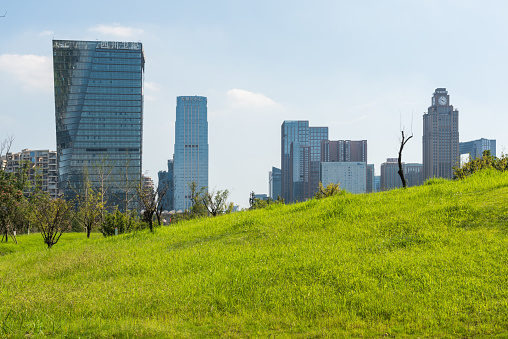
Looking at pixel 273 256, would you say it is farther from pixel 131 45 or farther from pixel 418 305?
pixel 131 45

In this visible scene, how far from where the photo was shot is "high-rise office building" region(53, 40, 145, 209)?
14300 cm

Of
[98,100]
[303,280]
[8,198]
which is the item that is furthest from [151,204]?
[98,100]

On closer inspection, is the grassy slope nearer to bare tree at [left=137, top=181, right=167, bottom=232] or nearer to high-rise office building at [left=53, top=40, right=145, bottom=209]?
bare tree at [left=137, top=181, right=167, bottom=232]

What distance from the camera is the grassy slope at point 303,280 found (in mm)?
6785

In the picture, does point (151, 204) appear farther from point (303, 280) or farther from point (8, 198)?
point (303, 280)

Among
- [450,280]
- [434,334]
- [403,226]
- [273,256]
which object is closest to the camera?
[434,334]

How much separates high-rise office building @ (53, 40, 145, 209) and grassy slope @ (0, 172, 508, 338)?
135967 mm

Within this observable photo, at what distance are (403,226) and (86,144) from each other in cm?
14928

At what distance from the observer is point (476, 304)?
7156 millimetres

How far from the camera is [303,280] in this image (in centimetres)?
879

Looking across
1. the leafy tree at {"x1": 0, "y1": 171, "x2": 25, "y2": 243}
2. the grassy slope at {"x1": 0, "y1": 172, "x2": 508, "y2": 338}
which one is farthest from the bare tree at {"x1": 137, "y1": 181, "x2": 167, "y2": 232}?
the leafy tree at {"x1": 0, "y1": 171, "x2": 25, "y2": 243}

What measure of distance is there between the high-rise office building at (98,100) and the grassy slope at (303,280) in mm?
135967

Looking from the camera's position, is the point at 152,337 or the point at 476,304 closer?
the point at 152,337

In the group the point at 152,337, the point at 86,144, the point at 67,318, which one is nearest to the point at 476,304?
the point at 152,337
